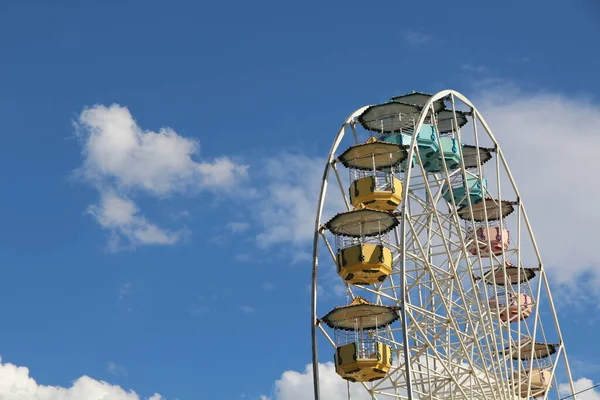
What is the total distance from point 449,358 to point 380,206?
8247 millimetres

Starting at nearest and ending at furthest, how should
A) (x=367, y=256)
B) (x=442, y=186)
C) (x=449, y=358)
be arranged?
(x=367, y=256) → (x=449, y=358) → (x=442, y=186)

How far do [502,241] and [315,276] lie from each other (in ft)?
42.0

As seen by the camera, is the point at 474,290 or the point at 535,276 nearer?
the point at 474,290

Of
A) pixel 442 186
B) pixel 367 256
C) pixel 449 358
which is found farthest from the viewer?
pixel 442 186

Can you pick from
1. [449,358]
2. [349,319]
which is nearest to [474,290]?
[449,358]

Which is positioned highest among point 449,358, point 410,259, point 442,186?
point 442,186

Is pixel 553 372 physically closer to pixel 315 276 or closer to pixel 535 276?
pixel 535 276

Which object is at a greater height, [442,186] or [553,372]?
[442,186]

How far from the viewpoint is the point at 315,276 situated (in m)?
50.3

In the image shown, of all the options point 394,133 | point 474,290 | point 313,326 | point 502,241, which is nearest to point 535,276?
point 502,241

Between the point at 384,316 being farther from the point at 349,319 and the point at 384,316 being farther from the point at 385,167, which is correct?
the point at 385,167

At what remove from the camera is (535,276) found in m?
59.4

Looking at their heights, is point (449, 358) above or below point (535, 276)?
below

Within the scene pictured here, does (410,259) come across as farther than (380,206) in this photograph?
Yes
